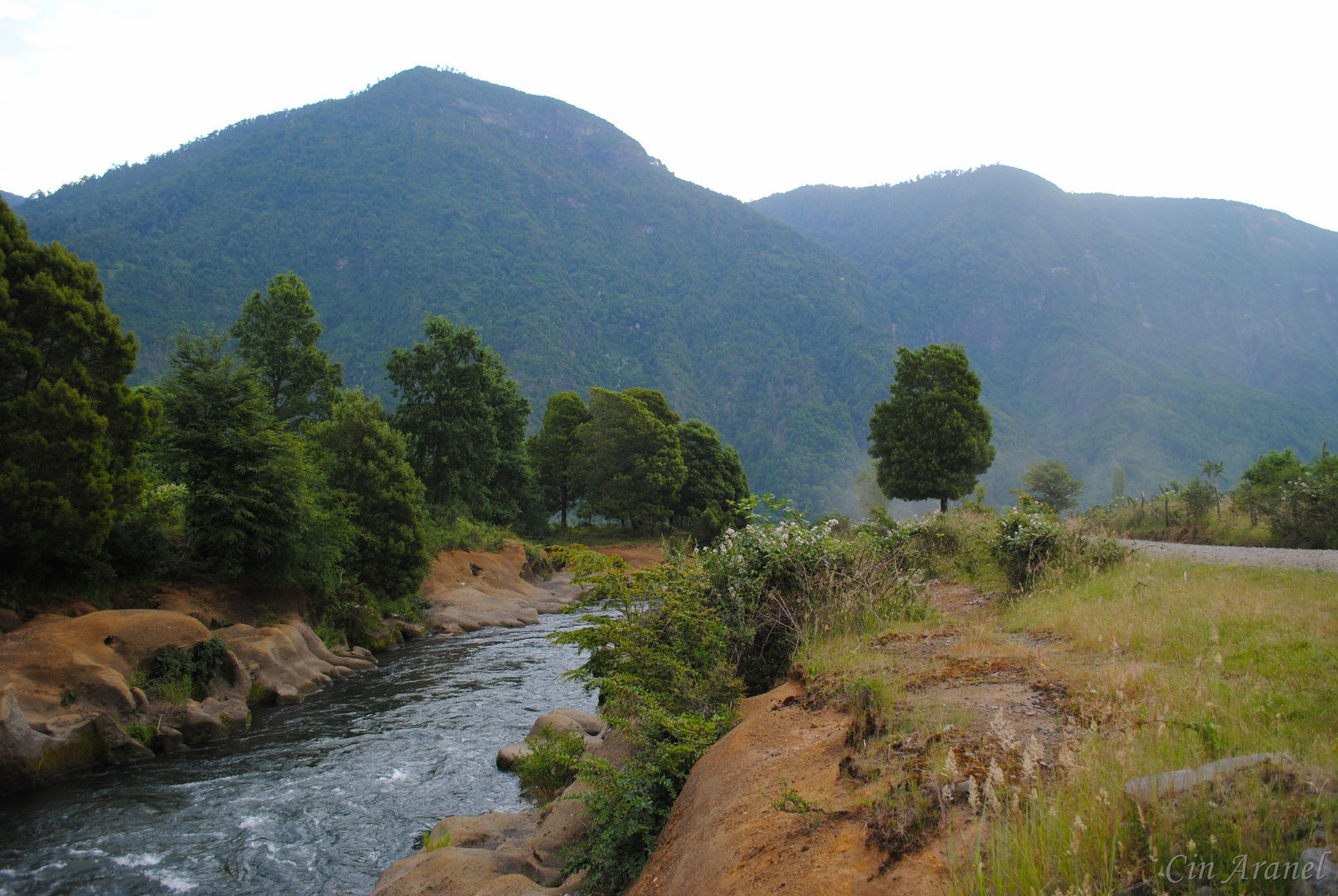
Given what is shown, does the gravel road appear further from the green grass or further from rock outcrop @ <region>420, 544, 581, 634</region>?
rock outcrop @ <region>420, 544, 581, 634</region>

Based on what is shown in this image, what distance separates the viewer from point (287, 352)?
37.3m

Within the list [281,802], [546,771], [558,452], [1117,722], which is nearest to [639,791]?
[1117,722]

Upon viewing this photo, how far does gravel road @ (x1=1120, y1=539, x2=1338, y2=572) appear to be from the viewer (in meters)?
12.1

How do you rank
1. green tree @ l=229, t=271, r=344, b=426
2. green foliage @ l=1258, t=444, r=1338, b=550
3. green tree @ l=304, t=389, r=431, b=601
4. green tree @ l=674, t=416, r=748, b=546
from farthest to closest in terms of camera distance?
green tree @ l=674, t=416, r=748, b=546 < green tree @ l=229, t=271, r=344, b=426 < green tree @ l=304, t=389, r=431, b=601 < green foliage @ l=1258, t=444, r=1338, b=550

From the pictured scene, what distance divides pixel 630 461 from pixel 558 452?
870cm

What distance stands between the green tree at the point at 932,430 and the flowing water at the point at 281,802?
2488 centimetres

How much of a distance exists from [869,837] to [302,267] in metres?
169

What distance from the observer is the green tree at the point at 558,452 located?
63.3 meters

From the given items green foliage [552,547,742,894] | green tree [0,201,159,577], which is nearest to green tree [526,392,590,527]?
green tree [0,201,159,577]

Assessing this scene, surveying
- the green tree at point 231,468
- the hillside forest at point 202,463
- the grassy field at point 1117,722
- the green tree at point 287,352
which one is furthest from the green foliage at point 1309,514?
the green tree at point 287,352

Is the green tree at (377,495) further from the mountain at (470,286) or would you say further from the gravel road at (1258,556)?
the mountain at (470,286)

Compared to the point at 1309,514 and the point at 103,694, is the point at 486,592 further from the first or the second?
the point at 1309,514

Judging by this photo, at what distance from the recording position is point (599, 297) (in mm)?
175125
